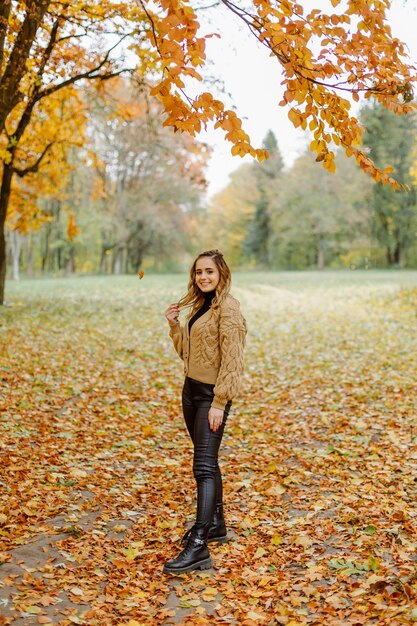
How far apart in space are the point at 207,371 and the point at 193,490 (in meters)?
2.01

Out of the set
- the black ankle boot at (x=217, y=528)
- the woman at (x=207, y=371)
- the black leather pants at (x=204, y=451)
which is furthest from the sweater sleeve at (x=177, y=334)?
the black ankle boot at (x=217, y=528)

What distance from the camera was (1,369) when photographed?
9.62m

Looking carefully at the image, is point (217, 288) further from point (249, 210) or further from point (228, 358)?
point (249, 210)

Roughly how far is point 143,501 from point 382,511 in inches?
83.0

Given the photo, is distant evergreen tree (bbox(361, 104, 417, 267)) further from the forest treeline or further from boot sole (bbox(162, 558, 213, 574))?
boot sole (bbox(162, 558, 213, 574))

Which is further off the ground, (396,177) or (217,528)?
(396,177)

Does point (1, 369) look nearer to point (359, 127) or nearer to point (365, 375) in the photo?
→ point (365, 375)

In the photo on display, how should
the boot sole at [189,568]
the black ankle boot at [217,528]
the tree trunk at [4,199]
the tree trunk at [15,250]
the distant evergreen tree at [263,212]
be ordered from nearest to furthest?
the boot sole at [189,568], the black ankle boot at [217,528], the tree trunk at [4,199], the tree trunk at [15,250], the distant evergreen tree at [263,212]

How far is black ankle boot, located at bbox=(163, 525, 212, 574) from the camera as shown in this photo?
4.19 m

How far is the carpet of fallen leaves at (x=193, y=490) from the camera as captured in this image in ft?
12.4

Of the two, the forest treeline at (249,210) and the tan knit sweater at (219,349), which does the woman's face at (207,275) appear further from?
the forest treeline at (249,210)

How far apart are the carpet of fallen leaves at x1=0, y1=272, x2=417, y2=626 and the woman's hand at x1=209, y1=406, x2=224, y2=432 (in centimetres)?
104

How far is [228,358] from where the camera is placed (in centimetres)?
422

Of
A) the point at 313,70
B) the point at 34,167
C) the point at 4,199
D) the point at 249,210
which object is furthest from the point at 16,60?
the point at 249,210
